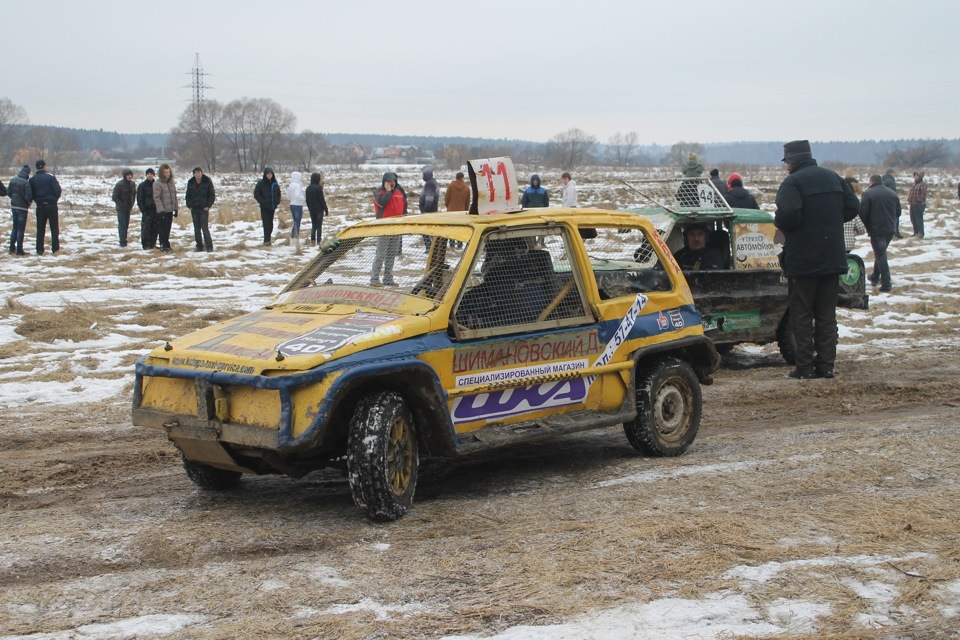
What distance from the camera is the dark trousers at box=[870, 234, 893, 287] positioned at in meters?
17.7

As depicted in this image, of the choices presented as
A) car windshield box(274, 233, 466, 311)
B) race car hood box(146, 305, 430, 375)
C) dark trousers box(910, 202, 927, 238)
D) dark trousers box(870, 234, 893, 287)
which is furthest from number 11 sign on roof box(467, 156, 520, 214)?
dark trousers box(910, 202, 927, 238)

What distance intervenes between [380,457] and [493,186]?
2312 millimetres

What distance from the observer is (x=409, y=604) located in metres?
4.66

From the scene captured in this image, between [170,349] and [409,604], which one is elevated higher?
[170,349]

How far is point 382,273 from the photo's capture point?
6781mm

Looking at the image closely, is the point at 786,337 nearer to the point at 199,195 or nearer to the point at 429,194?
the point at 429,194

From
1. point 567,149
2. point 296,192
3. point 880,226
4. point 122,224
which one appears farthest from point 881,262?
point 567,149

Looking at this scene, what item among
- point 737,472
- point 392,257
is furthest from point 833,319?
point 392,257

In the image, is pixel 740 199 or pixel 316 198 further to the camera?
pixel 316 198

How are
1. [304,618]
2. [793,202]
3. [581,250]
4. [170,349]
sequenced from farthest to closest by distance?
[793,202], [581,250], [170,349], [304,618]

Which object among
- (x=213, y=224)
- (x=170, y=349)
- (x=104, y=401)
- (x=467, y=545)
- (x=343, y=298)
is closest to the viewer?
(x=467, y=545)

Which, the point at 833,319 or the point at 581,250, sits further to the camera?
the point at 833,319

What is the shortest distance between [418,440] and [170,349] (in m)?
1.54

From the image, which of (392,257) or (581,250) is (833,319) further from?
(392,257)
